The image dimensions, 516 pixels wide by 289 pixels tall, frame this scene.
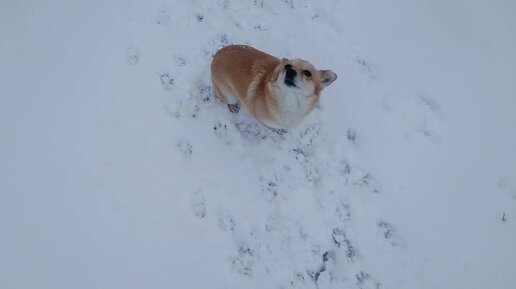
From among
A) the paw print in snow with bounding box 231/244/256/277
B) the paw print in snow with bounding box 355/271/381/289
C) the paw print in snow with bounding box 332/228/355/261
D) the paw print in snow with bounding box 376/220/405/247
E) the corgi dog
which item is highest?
the corgi dog

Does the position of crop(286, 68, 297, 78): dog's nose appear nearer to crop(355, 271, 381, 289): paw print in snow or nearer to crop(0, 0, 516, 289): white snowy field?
crop(0, 0, 516, 289): white snowy field

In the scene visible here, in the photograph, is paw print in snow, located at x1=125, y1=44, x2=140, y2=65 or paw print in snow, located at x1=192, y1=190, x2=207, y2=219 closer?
paw print in snow, located at x1=192, y1=190, x2=207, y2=219

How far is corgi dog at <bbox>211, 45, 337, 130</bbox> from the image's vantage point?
11.5 feet

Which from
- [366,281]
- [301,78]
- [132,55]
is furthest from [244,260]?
[132,55]

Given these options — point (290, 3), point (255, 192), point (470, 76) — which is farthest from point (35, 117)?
point (470, 76)

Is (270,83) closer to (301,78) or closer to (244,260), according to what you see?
(301,78)

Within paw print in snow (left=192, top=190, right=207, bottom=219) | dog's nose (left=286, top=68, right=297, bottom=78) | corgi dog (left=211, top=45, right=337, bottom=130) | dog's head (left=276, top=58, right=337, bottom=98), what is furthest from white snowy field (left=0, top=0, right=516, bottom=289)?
dog's nose (left=286, top=68, right=297, bottom=78)

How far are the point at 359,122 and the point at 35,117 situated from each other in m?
3.65

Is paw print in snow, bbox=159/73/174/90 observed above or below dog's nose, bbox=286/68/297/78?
below

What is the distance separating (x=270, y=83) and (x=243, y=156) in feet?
3.27

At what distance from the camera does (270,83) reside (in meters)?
3.61

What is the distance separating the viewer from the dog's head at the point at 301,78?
11.3 feet

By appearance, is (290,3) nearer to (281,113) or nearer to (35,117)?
(281,113)

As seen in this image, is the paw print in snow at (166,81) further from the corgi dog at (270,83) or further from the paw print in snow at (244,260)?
the paw print in snow at (244,260)
